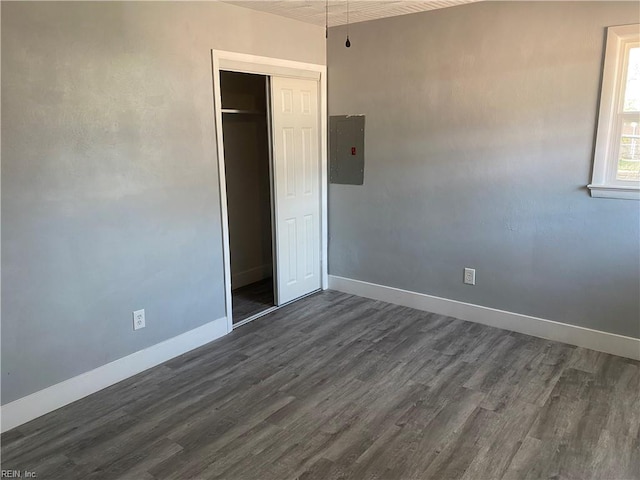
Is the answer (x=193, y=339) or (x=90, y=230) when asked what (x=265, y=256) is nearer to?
(x=193, y=339)

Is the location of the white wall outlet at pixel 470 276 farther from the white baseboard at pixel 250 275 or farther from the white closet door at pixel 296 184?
the white baseboard at pixel 250 275

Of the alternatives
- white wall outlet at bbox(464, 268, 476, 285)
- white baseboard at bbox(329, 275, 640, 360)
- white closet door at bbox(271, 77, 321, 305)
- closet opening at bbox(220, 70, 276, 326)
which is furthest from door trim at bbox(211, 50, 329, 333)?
white wall outlet at bbox(464, 268, 476, 285)

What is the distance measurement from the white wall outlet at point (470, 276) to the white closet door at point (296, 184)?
1.46 m

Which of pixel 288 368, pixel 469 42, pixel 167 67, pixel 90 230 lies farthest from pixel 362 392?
pixel 469 42

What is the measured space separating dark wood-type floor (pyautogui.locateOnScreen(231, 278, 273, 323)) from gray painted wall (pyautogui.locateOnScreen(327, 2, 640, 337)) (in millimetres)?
1031

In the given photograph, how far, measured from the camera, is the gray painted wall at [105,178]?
8.21 feet

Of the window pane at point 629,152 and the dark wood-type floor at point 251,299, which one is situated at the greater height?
the window pane at point 629,152

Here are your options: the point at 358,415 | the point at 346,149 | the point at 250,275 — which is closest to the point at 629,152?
the point at 346,149

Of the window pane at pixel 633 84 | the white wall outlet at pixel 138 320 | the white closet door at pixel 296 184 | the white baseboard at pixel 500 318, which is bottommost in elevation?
the white baseboard at pixel 500 318

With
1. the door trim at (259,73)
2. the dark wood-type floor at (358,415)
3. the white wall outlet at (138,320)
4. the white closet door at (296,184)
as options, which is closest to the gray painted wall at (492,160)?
the door trim at (259,73)

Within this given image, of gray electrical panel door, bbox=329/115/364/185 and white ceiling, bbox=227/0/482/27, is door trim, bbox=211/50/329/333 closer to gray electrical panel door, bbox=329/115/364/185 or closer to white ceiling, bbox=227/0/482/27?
gray electrical panel door, bbox=329/115/364/185

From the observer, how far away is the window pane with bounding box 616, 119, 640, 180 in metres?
3.09

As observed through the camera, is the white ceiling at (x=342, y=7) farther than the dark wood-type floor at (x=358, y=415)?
Yes

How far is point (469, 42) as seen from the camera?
361 cm
